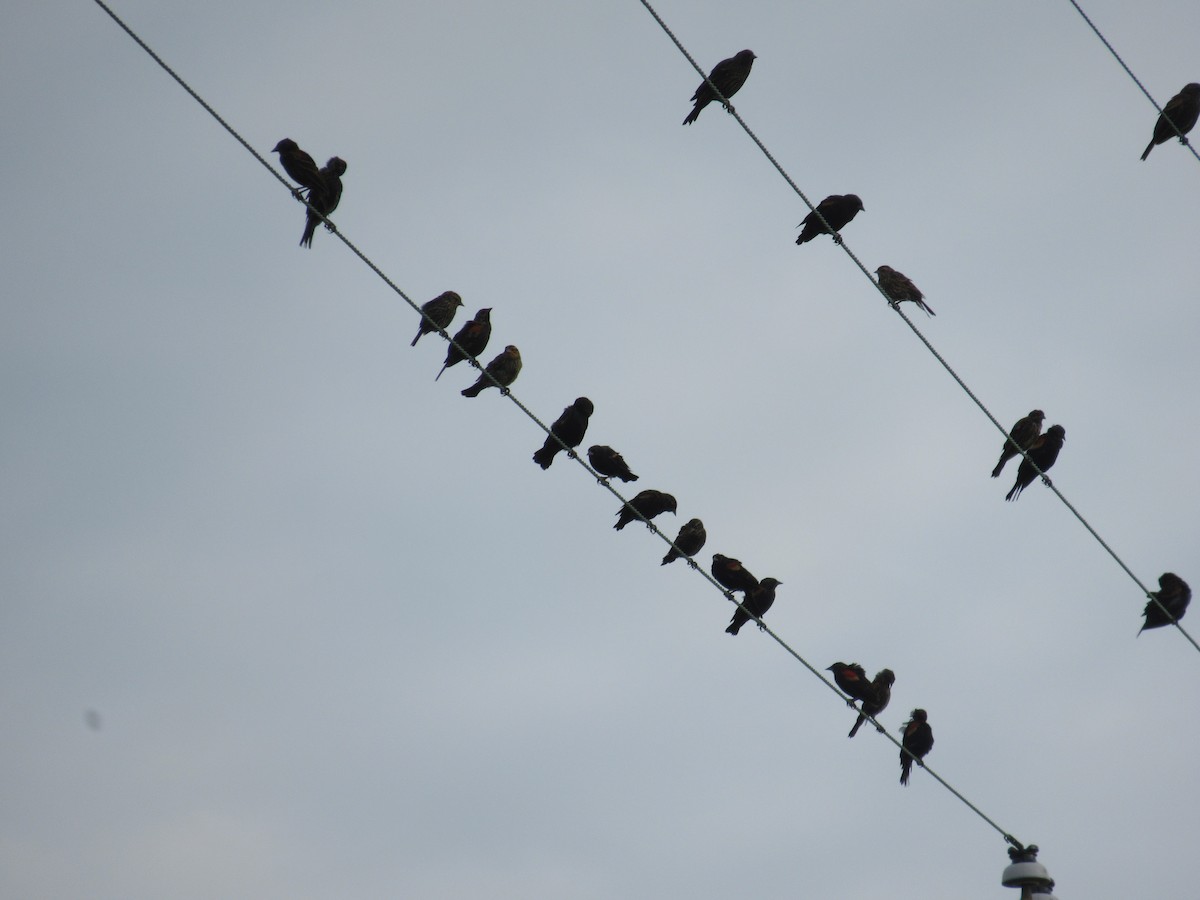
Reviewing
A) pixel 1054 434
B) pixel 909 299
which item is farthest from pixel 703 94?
pixel 1054 434

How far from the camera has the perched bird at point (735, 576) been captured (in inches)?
464

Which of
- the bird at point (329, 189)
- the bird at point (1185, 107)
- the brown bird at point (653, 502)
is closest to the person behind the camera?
the bird at point (329, 189)

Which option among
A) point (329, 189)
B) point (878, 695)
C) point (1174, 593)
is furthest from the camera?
point (1174, 593)

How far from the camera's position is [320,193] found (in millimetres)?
10344

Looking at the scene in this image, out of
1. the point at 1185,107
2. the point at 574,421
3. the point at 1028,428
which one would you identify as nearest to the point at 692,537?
the point at 574,421

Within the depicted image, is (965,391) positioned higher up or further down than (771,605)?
further down

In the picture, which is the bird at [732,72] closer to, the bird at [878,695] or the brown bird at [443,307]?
the brown bird at [443,307]

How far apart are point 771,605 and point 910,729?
1626mm

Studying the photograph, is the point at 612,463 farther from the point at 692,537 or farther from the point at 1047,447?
the point at 1047,447

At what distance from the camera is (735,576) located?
11812mm

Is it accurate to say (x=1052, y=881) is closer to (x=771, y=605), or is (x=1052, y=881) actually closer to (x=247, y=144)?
(x=771, y=605)

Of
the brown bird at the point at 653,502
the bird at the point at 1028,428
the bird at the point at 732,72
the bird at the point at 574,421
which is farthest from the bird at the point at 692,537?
the bird at the point at 732,72

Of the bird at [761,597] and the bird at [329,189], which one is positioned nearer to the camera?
the bird at [329,189]

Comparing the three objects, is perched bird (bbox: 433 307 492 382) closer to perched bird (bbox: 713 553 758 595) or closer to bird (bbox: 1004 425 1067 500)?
perched bird (bbox: 713 553 758 595)
